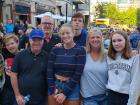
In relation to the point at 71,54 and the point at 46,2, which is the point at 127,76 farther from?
the point at 46,2

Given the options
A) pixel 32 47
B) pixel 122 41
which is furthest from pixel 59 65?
pixel 122 41

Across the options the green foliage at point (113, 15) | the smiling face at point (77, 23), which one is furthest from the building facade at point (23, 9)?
the green foliage at point (113, 15)

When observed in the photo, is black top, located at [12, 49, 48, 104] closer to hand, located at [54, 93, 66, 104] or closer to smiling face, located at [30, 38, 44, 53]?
smiling face, located at [30, 38, 44, 53]

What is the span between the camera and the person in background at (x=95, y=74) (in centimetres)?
470

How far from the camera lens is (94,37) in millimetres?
4766

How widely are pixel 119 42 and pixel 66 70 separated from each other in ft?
2.76

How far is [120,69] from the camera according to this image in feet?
14.9

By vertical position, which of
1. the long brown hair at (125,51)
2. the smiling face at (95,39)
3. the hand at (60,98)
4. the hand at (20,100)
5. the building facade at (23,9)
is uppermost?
the building facade at (23,9)

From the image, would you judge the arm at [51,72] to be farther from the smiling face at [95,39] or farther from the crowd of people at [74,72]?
the smiling face at [95,39]

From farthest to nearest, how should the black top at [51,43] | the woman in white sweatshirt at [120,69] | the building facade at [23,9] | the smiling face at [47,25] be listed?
the building facade at [23,9], the smiling face at [47,25], the black top at [51,43], the woman in white sweatshirt at [120,69]

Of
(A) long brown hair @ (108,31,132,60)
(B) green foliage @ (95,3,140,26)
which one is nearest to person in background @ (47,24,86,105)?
(A) long brown hair @ (108,31,132,60)

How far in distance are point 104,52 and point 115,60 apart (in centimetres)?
26

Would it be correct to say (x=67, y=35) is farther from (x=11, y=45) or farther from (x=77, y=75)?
(x=11, y=45)

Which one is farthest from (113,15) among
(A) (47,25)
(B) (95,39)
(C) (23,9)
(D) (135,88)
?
(D) (135,88)
